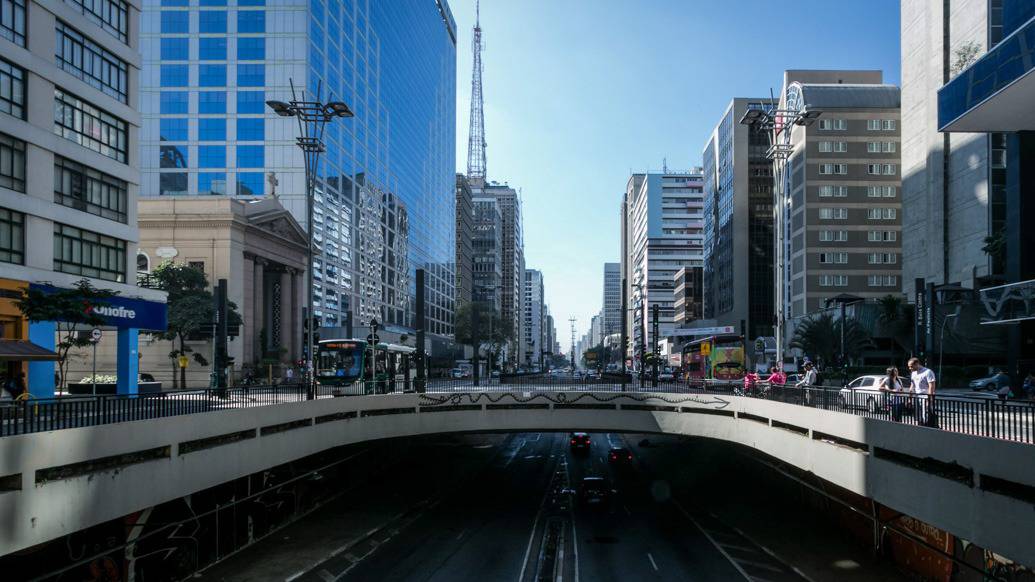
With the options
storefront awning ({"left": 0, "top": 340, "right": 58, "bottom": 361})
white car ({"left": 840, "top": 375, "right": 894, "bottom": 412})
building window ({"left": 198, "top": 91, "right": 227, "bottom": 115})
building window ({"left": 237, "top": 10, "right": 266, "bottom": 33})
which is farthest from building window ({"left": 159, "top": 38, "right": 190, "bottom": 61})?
white car ({"left": 840, "top": 375, "right": 894, "bottom": 412})

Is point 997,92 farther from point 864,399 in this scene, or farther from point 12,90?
point 12,90

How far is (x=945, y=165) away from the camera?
6191cm

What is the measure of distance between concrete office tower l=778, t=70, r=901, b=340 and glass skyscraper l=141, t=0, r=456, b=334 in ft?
172

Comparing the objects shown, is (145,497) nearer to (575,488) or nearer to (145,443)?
(145,443)

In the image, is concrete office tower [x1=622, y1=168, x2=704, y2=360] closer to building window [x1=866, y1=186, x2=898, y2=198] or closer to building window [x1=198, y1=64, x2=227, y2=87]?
building window [x1=866, y1=186, x2=898, y2=198]

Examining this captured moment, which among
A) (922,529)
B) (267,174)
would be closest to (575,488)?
(922,529)

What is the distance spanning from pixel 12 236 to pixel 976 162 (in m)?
61.9

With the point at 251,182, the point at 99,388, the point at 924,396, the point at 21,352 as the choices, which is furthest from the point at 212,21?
the point at 924,396

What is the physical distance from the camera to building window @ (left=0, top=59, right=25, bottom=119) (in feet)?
91.4

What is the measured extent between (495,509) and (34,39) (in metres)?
27.3

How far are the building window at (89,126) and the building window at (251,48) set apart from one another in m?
44.5

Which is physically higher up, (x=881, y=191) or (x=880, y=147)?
(x=880, y=147)

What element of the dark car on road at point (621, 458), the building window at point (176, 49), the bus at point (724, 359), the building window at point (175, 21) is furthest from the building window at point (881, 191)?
the building window at point (175, 21)

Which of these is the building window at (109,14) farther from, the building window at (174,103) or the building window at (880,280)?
the building window at (880,280)
